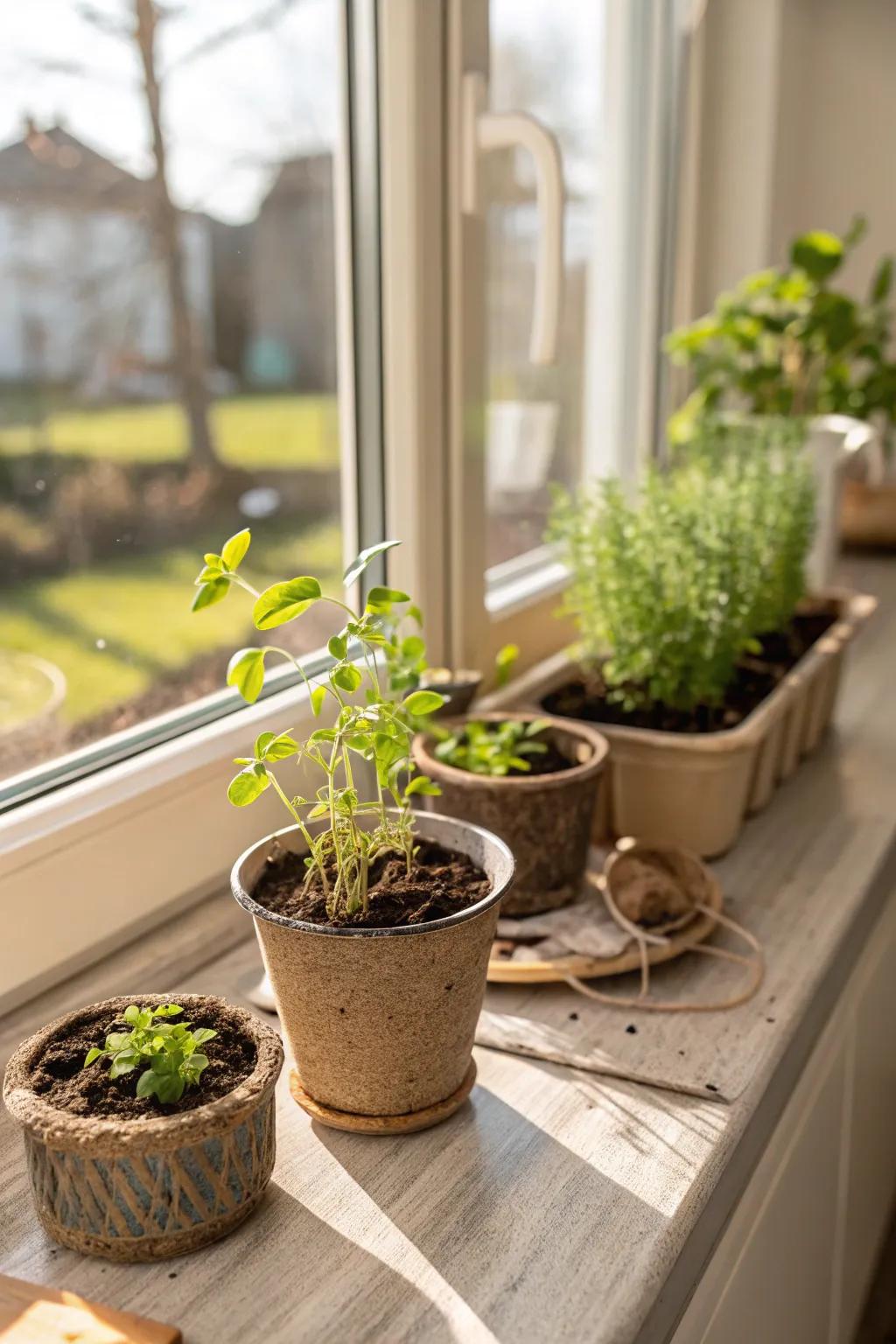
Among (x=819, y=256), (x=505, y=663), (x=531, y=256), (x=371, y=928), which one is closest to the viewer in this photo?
(x=371, y=928)

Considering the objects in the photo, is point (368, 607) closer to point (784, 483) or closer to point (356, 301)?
point (356, 301)

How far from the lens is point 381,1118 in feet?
2.52

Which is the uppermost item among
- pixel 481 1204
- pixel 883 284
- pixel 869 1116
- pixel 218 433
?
pixel 883 284

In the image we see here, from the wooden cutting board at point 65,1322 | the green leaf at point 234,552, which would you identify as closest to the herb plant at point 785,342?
the green leaf at point 234,552

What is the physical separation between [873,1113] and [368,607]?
933mm

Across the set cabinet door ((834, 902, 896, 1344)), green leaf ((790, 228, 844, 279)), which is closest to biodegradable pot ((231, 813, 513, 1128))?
cabinet door ((834, 902, 896, 1344))

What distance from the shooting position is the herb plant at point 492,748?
101 centimetres

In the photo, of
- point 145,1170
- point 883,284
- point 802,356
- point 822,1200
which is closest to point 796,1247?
point 822,1200

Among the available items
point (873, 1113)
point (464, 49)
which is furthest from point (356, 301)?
point (873, 1113)

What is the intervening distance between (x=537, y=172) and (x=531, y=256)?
14.3 inches

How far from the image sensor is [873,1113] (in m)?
1.34

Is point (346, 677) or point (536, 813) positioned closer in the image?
point (346, 677)

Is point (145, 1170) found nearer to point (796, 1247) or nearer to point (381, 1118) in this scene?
point (381, 1118)

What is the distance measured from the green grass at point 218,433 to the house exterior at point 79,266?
0.05 m
